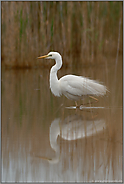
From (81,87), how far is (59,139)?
5.18ft

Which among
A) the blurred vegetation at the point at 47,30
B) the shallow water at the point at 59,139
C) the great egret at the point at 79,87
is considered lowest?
the shallow water at the point at 59,139

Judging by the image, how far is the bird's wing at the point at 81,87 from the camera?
15.3ft

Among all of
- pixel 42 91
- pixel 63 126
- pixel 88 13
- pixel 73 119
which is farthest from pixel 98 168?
pixel 88 13

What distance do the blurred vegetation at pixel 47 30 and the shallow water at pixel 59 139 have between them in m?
2.90

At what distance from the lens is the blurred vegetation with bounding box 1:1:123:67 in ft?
26.3

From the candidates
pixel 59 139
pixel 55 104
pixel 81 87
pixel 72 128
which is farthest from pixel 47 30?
pixel 59 139

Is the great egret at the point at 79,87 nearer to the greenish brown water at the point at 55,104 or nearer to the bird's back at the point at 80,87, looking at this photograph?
the bird's back at the point at 80,87

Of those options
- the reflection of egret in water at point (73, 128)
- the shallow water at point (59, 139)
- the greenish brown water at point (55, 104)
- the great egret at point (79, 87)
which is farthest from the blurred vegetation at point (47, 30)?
the reflection of egret in water at point (73, 128)

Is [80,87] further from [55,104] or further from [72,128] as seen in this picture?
[72,128]

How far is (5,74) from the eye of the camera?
822 cm

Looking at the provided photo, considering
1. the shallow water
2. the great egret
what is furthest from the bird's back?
the shallow water

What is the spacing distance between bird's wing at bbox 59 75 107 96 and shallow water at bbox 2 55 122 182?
0.23 m

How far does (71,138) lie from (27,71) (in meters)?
5.53

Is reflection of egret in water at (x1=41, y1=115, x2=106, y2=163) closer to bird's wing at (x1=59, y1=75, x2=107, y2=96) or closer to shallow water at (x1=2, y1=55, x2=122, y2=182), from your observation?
shallow water at (x1=2, y1=55, x2=122, y2=182)
